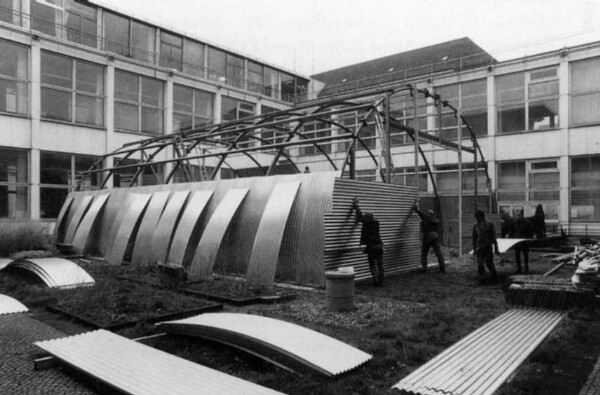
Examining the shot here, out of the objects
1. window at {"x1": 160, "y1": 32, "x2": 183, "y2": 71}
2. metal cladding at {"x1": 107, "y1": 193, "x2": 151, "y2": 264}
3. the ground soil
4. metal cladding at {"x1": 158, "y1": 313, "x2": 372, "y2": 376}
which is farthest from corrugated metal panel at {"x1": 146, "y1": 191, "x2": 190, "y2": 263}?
window at {"x1": 160, "y1": 32, "x2": 183, "y2": 71}

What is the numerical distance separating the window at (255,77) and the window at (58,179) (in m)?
13.4

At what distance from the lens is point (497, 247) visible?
10781 mm

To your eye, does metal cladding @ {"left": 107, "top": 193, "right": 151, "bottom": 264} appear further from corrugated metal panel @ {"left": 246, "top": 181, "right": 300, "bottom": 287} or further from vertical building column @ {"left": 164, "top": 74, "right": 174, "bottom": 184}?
vertical building column @ {"left": 164, "top": 74, "right": 174, "bottom": 184}

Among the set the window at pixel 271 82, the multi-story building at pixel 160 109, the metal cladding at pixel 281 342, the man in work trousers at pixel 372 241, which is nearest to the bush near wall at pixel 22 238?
the multi-story building at pixel 160 109

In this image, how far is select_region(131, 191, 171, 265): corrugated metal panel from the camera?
13.5 metres

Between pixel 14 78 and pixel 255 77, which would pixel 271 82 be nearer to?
pixel 255 77

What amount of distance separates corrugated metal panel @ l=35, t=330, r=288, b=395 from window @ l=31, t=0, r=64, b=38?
21859 mm

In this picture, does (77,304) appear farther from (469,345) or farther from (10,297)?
(469,345)

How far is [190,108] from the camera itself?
93.2 ft

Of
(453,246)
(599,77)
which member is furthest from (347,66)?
(453,246)

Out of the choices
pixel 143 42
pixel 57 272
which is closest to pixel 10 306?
pixel 57 272

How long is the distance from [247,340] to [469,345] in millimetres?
2369

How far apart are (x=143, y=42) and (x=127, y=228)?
16.8 metres

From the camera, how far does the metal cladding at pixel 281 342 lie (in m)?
4.63
